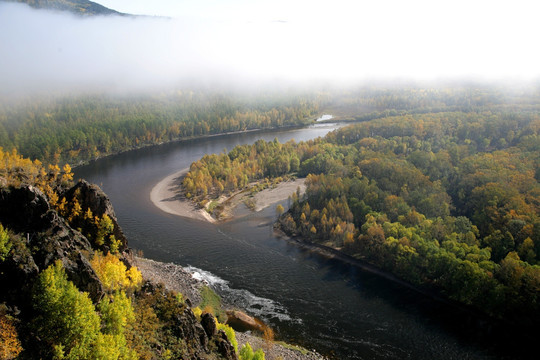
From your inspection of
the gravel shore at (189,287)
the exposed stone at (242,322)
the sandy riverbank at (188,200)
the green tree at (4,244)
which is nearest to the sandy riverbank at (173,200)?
the sandy riverbank at (188,200)

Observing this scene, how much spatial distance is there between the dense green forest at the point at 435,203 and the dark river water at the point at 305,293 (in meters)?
4.66

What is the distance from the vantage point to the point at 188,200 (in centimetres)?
9644

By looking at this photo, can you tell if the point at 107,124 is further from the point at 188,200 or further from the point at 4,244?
the point at 4,244

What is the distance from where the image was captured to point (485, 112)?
13538cm

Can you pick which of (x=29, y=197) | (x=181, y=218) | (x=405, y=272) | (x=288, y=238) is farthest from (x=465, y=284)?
(x=181, y=218)

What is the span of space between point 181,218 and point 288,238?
83.5 ft

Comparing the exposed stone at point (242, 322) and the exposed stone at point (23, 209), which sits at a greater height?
the exposed stone at point (23, 209)

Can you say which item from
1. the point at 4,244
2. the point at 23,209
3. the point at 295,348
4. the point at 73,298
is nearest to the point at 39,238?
the point at 4,244

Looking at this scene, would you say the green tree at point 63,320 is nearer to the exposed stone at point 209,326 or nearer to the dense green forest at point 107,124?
the exposed stone at point 209,326

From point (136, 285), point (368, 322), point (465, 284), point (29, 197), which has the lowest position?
point (368, 322)

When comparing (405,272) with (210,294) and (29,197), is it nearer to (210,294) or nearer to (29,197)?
(210,294)

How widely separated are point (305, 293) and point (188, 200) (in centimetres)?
4826

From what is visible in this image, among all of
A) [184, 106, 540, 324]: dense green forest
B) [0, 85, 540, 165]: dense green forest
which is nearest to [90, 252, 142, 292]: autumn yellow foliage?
[184, 106, 540, 324]: dense green forest

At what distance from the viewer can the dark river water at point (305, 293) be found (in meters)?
46.8
